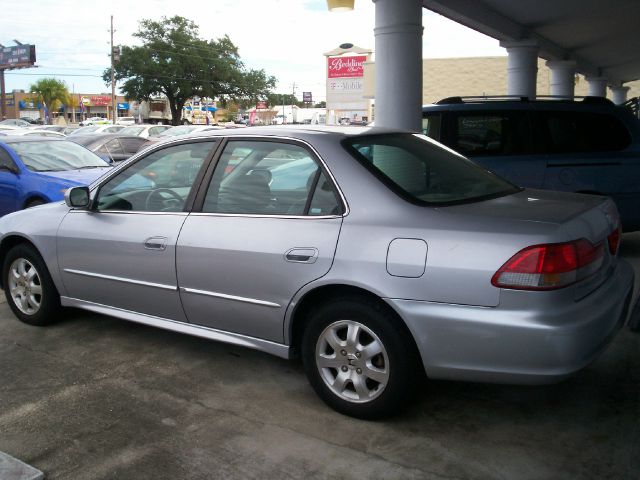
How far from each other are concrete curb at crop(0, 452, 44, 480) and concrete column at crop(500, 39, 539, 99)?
12.9 metres

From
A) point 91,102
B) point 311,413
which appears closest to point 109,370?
point 311,413

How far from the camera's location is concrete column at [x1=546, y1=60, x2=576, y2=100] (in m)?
18.2

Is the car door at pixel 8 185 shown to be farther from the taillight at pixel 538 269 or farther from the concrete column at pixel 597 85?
the concrete column at pixel 597 85

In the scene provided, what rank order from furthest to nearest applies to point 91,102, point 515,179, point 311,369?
point 91,102 → point 515,179 → point 311,369

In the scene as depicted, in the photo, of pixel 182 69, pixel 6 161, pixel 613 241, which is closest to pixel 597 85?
pixel 6 161

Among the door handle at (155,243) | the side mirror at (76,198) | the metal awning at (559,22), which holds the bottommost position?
the door handle at (155,243)

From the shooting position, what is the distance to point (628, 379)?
401 centimetres

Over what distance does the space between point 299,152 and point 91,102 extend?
344 ft

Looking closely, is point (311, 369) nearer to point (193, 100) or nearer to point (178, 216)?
point (178, 216)

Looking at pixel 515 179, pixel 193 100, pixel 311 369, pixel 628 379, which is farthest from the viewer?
pixel 193 100

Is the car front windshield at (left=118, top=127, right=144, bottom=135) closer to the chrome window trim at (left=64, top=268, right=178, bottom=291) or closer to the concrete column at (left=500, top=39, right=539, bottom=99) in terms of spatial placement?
the concrete column at (left=500, top=39, right=539, bottom=99)

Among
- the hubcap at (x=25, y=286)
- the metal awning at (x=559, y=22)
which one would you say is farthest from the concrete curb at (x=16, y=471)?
the metal awning at (x=559, y=22)

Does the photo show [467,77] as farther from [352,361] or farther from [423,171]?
[352,361]

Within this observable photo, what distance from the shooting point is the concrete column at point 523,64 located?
1395 cm
